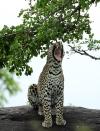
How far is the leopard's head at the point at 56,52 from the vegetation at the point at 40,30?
6.16 ft

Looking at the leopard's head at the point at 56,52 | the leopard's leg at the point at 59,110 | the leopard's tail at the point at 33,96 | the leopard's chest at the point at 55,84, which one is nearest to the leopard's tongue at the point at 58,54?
the leopard's head at the point at 56,52

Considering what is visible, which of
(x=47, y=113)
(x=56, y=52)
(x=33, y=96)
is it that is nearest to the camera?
(x=56, y=52)

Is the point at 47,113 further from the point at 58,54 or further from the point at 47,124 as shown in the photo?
the point at 58,54

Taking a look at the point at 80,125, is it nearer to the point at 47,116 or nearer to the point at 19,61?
the point at 47,116

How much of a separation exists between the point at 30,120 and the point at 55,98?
840 millimetres

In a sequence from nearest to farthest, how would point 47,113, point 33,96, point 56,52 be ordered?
point 56,52 < point 47,113 < point 33,96

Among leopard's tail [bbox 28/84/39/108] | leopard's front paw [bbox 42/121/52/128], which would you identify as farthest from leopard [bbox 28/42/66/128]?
leopard's tail [bbox 28/84/39/108]

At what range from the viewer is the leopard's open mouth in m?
8.41

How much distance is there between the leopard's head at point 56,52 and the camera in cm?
841

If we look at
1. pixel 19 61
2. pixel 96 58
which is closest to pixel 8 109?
pixel 19 61

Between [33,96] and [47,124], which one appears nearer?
[47,124]

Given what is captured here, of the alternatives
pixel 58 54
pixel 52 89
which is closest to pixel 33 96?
pixel 52 89

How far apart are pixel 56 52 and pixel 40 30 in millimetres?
2265

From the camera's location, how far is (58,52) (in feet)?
27.8
